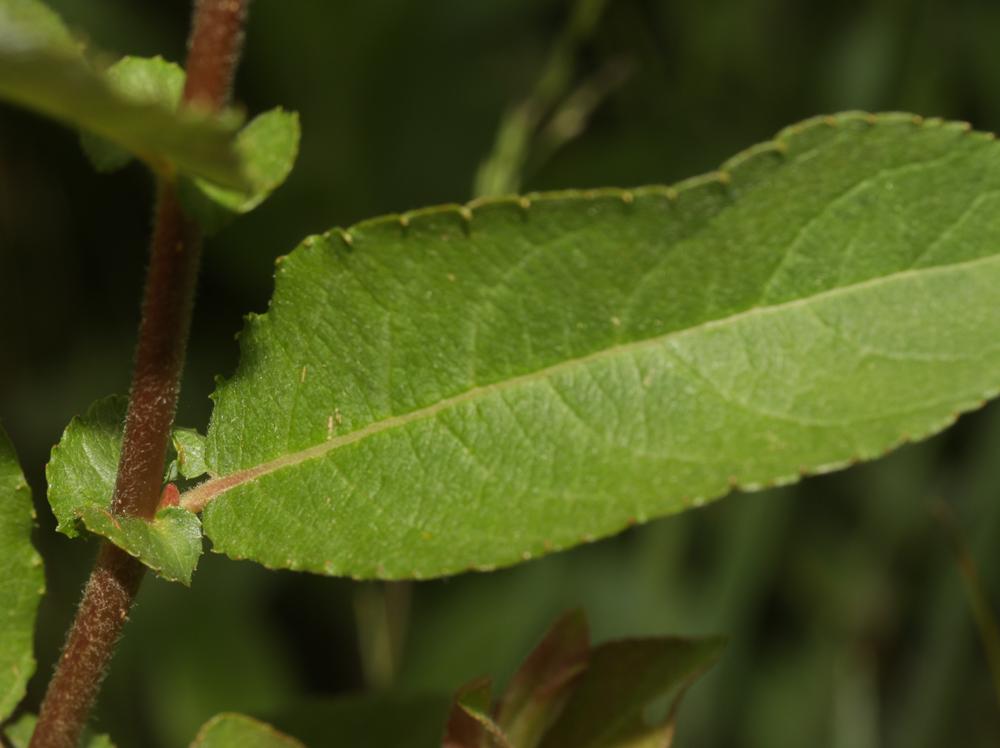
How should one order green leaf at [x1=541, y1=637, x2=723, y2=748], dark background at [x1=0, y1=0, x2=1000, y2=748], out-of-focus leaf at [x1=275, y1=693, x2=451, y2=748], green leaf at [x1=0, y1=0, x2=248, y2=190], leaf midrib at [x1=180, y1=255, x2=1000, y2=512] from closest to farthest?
green leaf at [x1=0, y1=0, x2=248, y2=190] < leaf midrib at [x1=180, y1=255, x2=1000, y2=512] < green leaf at [x1=541, y1=637, x2=723, y2=748] < out-of-focus leaf at [x1=275, y1=693, x2=451, y2=748] < dark background at [x1=0, y1=0, x2=1000, y2=748]

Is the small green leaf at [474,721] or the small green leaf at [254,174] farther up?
the small green leaf at [254,174]

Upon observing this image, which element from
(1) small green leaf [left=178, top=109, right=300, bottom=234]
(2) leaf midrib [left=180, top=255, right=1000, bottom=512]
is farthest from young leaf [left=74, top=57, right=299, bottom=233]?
(2) leaf midrib [left=180, top=255, right=1000, bottom=512]

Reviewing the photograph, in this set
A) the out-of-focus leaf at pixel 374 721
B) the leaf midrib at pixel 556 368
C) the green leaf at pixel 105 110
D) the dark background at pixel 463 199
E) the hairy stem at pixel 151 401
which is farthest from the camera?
the dark background at pixel 463 199

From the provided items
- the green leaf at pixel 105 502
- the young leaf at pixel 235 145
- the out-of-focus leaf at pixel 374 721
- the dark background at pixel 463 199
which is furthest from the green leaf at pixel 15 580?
the dark background at pixel 463 199

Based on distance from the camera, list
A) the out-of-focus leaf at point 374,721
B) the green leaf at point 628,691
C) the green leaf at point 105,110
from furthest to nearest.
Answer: the out-of-focus leaf at point 374,721 → the green leaf at point 628,691 → the green leaf at point 105,110

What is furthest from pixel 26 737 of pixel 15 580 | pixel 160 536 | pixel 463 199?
pixel 463 199

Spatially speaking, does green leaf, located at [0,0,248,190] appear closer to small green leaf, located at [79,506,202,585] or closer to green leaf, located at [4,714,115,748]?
small green leaf, located at [79,506,202,585]

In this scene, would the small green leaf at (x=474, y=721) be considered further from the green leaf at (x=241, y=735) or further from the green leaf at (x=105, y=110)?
the green leaf at (x=105, y=110)
